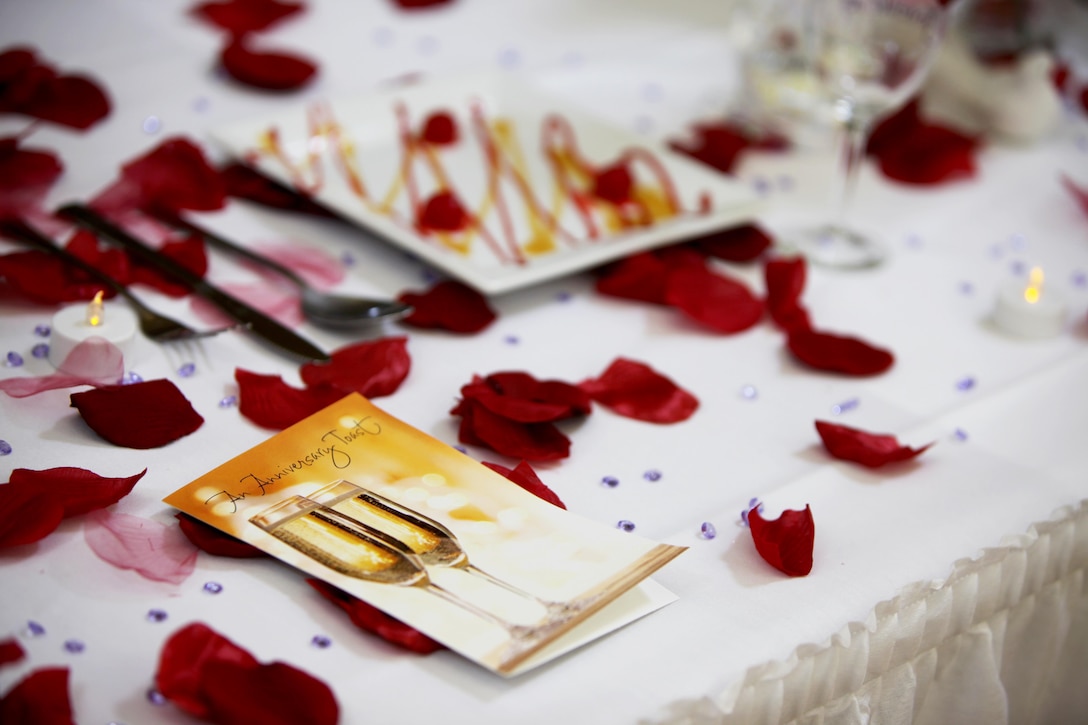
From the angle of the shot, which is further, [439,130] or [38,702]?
[439,130]

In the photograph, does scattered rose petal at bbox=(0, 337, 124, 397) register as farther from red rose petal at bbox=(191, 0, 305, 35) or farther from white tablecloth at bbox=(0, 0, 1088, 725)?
red rose petal at bbox=(191, 0, 305, 35)

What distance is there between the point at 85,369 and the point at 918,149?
0.77m

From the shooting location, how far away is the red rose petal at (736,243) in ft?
2.86

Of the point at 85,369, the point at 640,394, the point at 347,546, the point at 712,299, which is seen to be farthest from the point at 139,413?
the point at 712,299

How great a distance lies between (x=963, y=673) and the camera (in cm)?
60

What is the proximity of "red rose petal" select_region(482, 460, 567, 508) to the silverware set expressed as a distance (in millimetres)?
162

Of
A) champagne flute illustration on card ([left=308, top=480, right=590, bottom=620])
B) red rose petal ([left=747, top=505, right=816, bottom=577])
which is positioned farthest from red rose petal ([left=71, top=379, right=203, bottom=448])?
red rose petal ([left=747, top=505, right=816, bottom=577])

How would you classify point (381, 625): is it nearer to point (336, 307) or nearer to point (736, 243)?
point (336, 307)

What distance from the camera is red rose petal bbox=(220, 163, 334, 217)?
2.89 feet

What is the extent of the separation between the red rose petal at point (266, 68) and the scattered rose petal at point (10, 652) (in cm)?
70

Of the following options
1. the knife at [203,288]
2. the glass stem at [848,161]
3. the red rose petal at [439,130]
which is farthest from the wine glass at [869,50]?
the knife at [203,288]

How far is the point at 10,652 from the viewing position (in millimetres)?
459

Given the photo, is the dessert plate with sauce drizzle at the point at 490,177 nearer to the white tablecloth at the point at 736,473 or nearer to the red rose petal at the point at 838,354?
the white tablecloth at the point at 736,473

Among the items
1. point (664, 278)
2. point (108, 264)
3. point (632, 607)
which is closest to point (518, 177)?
point (664, 278)
